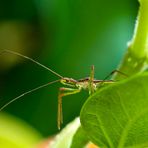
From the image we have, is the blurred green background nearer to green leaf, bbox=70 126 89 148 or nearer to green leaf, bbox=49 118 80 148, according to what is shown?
green leaf, bbox=49 118 80 148

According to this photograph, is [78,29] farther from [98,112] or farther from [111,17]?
[98,112]

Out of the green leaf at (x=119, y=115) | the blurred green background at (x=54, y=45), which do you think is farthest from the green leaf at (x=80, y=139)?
the blurred green background at (x=54, y=45)

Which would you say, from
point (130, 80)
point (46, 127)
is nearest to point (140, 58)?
point (130, 80)

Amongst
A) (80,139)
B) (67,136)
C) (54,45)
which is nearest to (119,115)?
(80,139)

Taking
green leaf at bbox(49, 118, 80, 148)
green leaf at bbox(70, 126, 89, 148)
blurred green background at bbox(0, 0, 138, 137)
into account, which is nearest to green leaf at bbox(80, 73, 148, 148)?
green leaf at bbox(70, 126, 89, 148)

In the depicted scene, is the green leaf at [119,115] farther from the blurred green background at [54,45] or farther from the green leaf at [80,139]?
the blurred green background at [54,45]

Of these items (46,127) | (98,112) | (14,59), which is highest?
Answer: (14,59)
